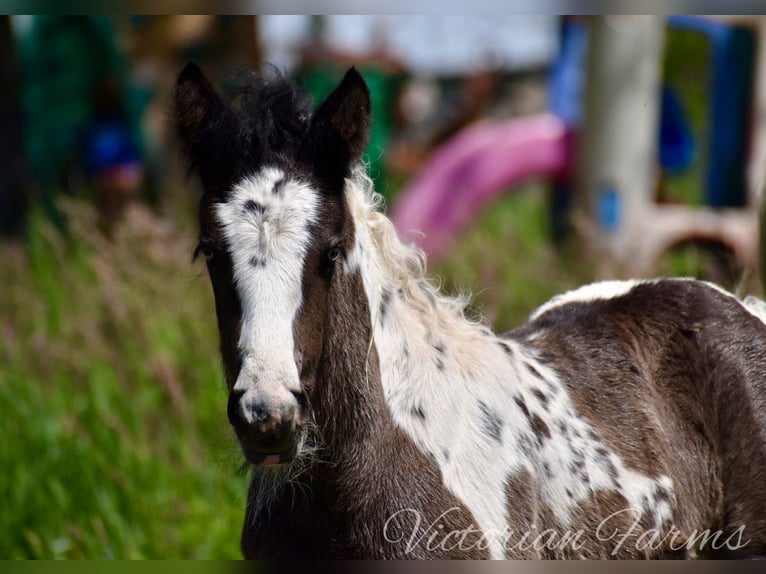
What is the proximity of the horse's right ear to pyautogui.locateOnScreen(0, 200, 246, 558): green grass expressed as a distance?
142 centimetres

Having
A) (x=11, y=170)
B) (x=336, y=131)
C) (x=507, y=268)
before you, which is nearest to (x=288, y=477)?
(x=336, y=131)

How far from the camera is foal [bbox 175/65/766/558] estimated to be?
2.90 metres

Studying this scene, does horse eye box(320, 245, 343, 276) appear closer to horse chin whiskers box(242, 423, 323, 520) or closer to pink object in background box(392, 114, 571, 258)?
horse chin whiskers box(242, 423, 323, 520)

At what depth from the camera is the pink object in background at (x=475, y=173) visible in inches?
335

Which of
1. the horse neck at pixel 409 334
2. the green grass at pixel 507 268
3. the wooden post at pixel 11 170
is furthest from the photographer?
the wooden post at pixel 11 170

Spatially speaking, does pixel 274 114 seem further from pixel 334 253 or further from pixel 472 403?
pixel 472 403

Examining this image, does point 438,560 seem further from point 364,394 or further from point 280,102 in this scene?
point 280,102

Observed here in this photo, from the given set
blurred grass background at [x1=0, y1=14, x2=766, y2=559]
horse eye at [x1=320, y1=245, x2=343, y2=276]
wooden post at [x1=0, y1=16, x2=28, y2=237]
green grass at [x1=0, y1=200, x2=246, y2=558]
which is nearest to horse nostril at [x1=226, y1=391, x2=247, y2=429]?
horse eye at [x1=320, y1=245, x2=343, y2=276]

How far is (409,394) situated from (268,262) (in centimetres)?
67

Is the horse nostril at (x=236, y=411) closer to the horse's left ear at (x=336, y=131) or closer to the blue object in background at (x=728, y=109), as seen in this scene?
the horse's left ear at (x=336, y=131)

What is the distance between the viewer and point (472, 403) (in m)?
3.28

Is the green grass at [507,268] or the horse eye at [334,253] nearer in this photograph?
the horse eye at [334,253]

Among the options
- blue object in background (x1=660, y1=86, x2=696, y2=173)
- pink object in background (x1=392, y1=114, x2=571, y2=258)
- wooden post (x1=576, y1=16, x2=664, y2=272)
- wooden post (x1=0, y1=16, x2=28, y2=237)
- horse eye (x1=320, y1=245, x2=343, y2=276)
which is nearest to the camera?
horse eye (x1=320, y1=245, x2=343, y2=276)

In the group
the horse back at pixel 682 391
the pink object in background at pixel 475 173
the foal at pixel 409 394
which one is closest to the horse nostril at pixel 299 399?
the foal at pixel 409 394
